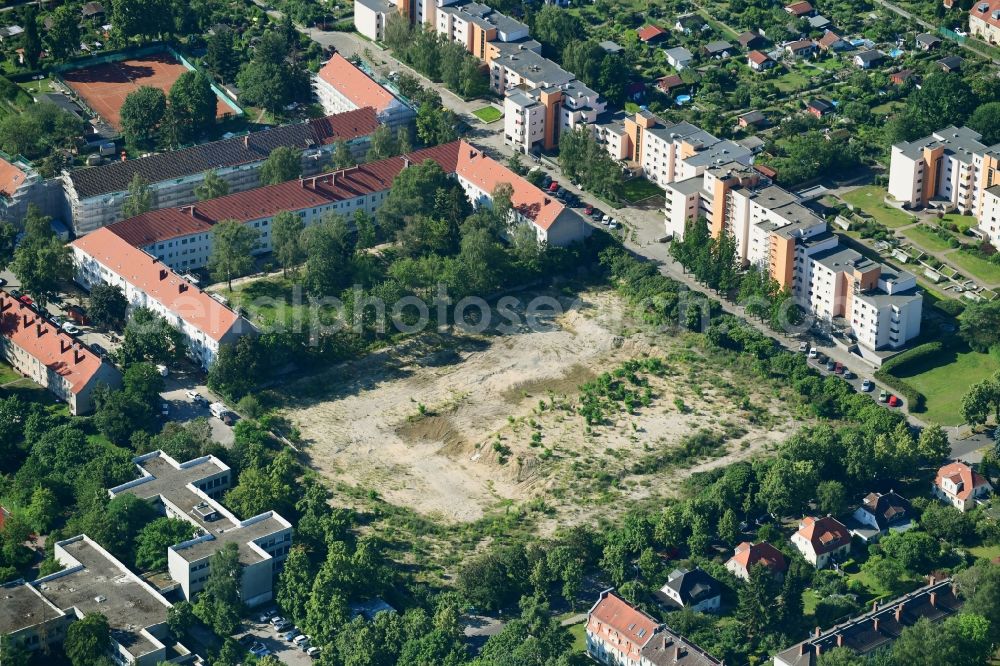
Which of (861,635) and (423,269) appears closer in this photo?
(861,635)

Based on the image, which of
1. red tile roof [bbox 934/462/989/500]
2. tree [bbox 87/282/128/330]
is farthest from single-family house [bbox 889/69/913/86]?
tree [bbox 87/282/128/330]

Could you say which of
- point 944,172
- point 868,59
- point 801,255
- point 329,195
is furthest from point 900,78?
point 329,195

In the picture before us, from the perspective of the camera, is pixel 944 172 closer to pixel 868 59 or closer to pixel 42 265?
pixel 868 59

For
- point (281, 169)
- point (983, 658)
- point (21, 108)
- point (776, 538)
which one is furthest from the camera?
point (21, 108)

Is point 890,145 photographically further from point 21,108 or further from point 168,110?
point 21,108

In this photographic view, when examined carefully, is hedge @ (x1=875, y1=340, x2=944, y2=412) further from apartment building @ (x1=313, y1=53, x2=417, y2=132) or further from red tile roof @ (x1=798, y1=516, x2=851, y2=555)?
apartment building @ (x1=313, y1=53, x2=417, y2=132)

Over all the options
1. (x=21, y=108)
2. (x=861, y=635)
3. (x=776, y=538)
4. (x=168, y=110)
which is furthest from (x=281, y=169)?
(x=861, y=635)
